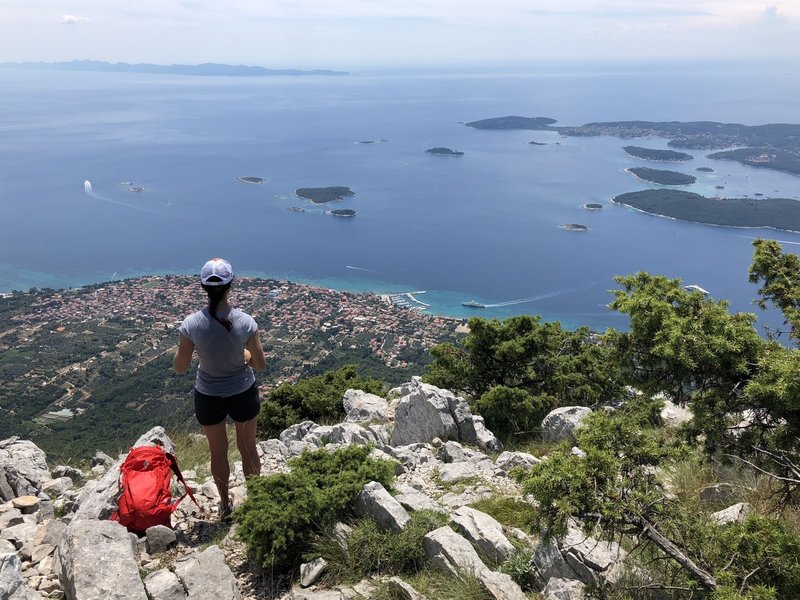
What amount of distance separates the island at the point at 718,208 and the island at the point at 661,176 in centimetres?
711

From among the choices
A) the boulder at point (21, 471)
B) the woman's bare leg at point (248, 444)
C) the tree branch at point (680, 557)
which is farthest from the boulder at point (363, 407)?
the tree branch at point (680, 557)

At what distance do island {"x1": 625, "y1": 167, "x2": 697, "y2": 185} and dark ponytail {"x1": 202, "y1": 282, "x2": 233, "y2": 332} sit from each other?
89574 mm

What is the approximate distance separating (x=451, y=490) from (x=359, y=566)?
1609 mm

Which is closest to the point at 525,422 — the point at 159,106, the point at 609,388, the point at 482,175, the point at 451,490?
the point at 609,388

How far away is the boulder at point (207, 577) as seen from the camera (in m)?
2.98

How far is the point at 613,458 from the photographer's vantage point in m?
2.89

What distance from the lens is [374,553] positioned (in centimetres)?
333

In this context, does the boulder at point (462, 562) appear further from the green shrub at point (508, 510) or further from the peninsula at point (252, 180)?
the peninsula at point (252, 180)

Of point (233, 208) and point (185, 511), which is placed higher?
point (185, 511)

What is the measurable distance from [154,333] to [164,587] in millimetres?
40764

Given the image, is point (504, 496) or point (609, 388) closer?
point (504, 496)

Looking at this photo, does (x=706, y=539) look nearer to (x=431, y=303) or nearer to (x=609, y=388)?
(x=609, y=388)

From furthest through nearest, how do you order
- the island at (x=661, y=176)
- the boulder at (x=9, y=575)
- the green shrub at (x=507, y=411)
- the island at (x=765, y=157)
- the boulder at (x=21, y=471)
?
the island at (x=765, y=157)
the island at (x=661, y=176)
the green shrub at (x=507, y=411)
the boulder at (x=21, y=471)
the boulder at (x=9, y=575)

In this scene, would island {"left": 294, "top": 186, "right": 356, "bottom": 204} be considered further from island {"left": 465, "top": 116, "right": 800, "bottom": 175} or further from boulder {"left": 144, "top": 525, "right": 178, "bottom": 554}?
boulder {"left": 144, "top": 525, "right": 178, "bottom": 554}
